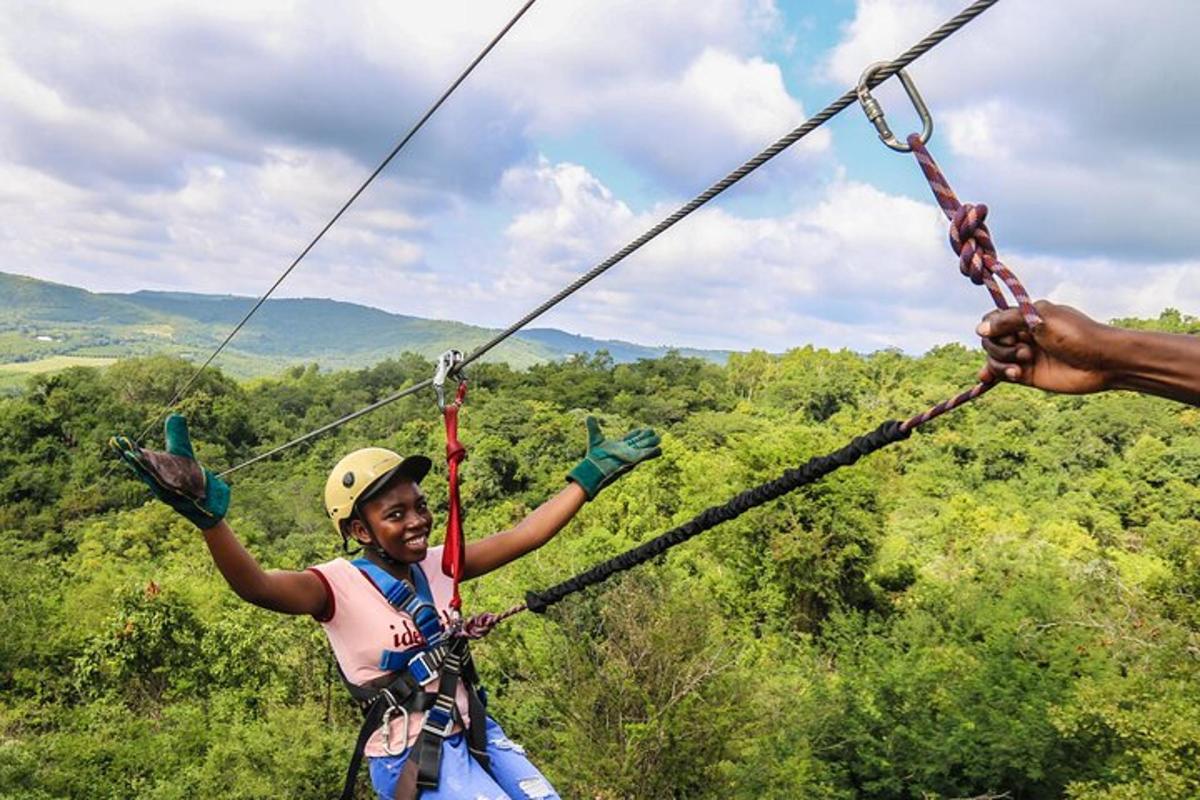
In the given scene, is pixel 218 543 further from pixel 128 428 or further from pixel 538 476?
pixel 128 428

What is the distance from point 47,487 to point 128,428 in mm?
12956

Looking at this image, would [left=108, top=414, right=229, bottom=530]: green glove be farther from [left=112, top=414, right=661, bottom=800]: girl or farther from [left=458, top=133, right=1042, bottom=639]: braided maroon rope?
[left=458, top=133, right=1042, bottom=639]: braided maroon rope

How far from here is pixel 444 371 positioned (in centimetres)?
305

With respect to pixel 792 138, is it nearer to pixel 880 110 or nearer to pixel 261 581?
pixel 880 110

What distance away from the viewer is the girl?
7.48 ft

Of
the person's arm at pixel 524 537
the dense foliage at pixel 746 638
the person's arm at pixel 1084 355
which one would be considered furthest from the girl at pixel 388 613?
the dense foliage at pixel 746 638

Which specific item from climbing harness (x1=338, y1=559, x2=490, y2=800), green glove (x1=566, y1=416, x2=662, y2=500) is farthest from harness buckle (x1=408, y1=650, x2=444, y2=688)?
green glove (x1=566, y1=416, x2=662, y2=500)

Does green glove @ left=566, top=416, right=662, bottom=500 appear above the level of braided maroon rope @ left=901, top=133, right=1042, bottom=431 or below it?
below

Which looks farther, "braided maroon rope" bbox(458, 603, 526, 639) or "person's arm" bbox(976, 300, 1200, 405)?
"braided maroon rope" bbox(458, 603, 526, 639)

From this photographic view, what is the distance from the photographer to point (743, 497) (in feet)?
7.65

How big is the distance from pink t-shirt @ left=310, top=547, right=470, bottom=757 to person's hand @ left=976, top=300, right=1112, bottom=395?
1.93 metres

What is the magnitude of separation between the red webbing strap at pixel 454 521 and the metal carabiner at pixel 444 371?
2.0 inches

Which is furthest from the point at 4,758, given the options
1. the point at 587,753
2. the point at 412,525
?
the point at 412,525

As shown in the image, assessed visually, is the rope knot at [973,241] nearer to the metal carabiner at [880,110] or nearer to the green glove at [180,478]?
the metal carabiner at [880,110]
